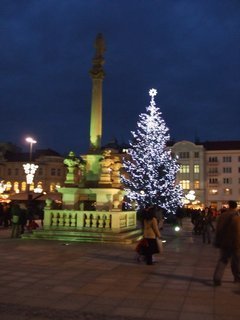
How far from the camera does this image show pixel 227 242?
31.2 feet

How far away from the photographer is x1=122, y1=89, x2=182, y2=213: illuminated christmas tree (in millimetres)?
40219

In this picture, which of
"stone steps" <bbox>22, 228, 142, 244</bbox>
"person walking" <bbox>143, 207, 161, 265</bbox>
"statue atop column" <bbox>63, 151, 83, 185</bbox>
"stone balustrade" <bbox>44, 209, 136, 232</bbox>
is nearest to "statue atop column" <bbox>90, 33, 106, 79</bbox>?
"statue atop column" <bbox>63, 151, 83, 185</bbox>

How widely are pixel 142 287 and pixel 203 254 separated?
7.17 m

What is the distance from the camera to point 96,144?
22922 millimetres

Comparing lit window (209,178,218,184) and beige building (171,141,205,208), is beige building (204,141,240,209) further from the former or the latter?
beige building (171,141,205,208)

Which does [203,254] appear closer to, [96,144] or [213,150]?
[96,144]

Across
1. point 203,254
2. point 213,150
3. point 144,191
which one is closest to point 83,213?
point 203,254

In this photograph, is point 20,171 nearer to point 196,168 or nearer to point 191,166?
point 191,166

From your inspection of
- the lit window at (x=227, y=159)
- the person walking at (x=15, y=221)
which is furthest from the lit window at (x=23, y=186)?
the person walking at (x=15, y=221)

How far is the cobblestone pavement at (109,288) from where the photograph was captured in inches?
283

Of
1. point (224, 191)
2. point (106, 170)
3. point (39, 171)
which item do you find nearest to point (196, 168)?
point (224, 191)

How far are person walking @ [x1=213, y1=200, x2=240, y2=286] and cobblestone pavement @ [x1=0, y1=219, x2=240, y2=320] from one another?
0.39m

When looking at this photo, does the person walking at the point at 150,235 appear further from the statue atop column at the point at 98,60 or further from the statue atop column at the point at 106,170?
the statue atop column at the point at 98,60

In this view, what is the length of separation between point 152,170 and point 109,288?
31.4m
